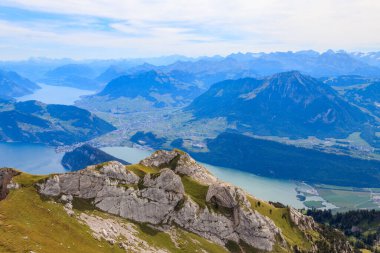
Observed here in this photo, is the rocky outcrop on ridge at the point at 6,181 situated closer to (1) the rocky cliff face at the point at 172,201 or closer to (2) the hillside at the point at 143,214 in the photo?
(2) the hillside at the point at 143,214

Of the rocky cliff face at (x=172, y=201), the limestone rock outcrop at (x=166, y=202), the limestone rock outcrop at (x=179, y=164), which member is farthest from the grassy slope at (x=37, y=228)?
the limestone rock outcrop at (x=179, y=164)

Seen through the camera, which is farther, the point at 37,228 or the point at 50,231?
the point at 50,231

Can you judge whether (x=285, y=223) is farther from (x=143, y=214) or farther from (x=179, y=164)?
(x=143, y=214)

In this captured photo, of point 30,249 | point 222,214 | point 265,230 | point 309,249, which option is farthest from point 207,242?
point 30,249

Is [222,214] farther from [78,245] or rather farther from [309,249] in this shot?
[78,245]

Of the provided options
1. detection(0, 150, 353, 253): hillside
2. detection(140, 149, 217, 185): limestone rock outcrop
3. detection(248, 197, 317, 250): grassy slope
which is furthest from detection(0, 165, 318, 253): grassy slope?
detection(248, 197, 317, 250): grassy slope

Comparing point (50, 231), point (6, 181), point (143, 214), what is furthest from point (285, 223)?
point (6, 181)

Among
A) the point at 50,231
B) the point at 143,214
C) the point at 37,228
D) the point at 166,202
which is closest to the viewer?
the point at 37,228
